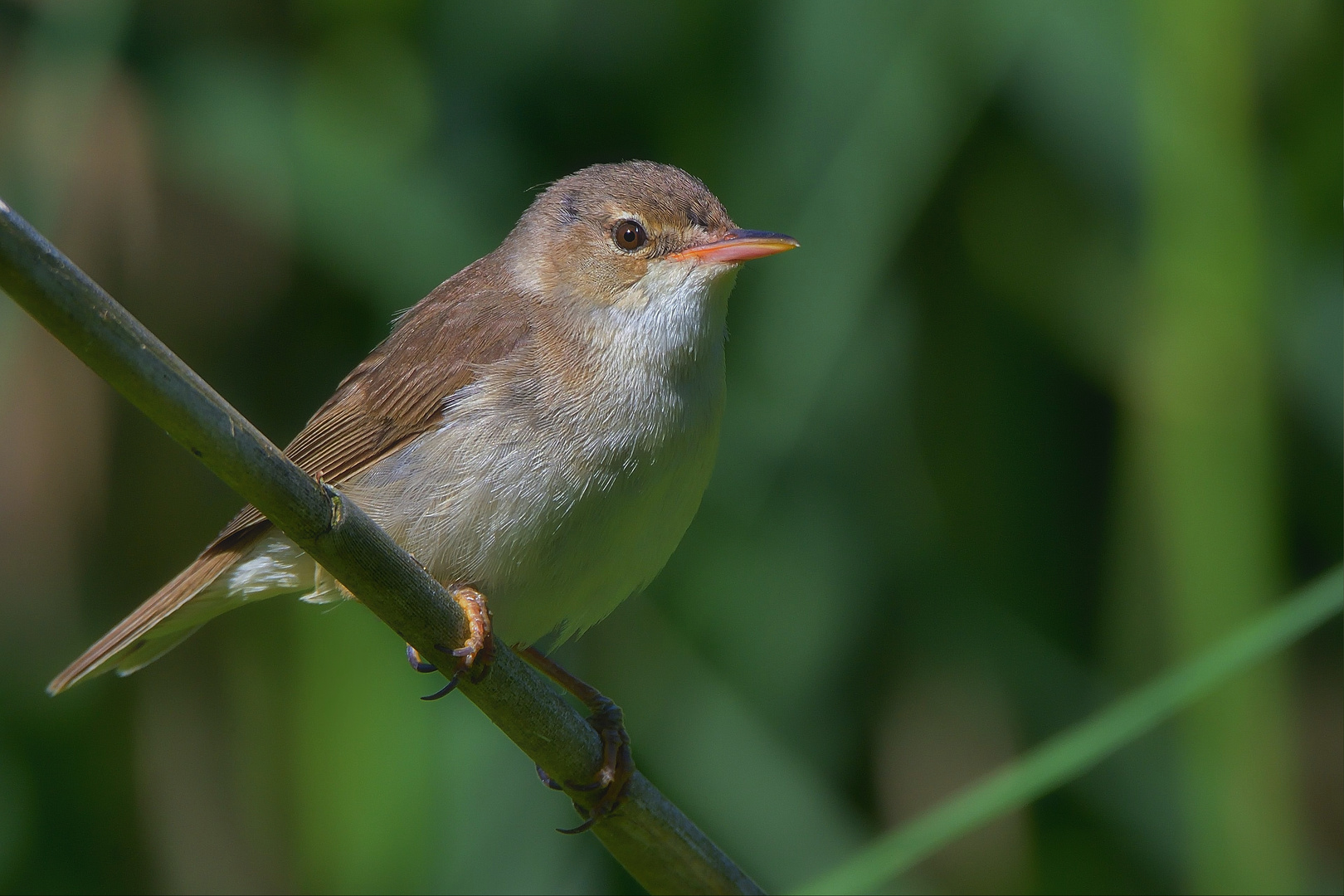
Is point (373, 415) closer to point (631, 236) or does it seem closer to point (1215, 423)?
point (631, 236)

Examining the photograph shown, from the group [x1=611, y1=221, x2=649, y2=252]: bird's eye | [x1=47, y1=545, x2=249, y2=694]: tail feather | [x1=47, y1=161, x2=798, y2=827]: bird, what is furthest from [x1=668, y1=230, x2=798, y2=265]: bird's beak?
[x1=47, y1=545, x2=249, y2=694]: tail feather

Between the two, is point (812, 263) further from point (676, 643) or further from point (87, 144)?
point (87, 144)

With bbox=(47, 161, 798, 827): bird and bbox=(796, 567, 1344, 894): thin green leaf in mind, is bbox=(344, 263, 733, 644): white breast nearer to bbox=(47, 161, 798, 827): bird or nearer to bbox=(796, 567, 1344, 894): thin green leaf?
bbox=(47, 161, 798, 827): bird

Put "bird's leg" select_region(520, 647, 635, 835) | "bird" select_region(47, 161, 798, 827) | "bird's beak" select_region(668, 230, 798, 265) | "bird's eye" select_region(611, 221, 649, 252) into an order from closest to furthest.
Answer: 1. "bird's leg" select_region(520, 647, 635, 835)
2. "bird" select_region(47, 161, 798, 827)
3. "bird's beak" select_region(668, 230, 798, 265)
4. "bird's eye" select_region(611, 221, 649, 252)

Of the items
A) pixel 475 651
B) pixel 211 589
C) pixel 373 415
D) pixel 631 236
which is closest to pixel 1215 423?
pixel 631 236

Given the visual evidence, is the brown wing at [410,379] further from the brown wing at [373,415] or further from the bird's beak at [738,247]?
the bird's beak at [738,247]

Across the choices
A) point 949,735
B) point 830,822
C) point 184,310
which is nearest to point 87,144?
point 184,310

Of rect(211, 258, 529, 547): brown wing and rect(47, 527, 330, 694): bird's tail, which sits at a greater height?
rect(211, 258, 529, 547): brown wing
